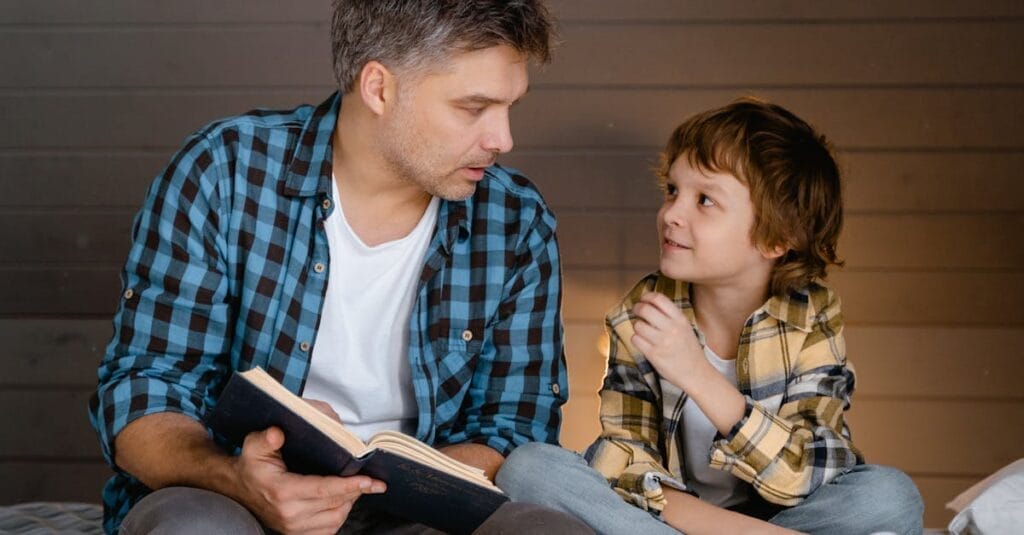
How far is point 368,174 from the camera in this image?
222 cm

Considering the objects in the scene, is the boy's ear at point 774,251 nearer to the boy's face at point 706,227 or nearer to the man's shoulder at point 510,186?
the boy's face at point 706,227

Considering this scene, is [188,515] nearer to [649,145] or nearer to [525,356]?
[525,356]

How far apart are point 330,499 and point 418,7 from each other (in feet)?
2.81

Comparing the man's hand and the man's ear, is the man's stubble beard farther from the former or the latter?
the man's hand

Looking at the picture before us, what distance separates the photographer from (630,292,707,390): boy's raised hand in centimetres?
212

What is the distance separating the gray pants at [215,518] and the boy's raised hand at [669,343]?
0.40 meters

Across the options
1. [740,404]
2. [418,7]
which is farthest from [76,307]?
[740,404]

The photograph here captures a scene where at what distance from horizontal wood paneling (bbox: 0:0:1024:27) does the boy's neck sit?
3.33ft

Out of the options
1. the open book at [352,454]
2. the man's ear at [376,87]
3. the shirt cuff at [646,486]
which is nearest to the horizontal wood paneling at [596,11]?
the man's ear at [376,87]

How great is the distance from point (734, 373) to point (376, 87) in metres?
0.86

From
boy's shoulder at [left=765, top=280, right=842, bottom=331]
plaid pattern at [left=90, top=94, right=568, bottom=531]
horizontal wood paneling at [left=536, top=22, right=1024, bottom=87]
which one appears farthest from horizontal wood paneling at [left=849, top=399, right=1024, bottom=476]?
plaid pattern at [left=90, top=94, right=568, bottom=531]

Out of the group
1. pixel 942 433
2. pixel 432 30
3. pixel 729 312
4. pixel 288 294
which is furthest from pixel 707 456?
pixel 942 433

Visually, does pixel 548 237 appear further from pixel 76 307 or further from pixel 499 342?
pixel 76 307

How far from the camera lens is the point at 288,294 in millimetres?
2139
